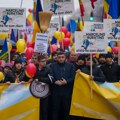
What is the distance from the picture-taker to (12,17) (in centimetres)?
1172

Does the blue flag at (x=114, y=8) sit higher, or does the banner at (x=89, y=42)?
the blue flag at (x=114, y=8)

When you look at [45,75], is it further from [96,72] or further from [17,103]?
[96,72]

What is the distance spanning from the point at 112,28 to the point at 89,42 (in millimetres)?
1629

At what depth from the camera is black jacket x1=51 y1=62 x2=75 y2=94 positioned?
9.04 metres

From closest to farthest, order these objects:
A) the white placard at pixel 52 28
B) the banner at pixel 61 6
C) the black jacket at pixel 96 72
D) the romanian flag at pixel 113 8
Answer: the black jacket at pixel 96 72 → the banner at pixel 61 6 → the romanian flag at pixel 113 8 → the white placard at pixel 52 28

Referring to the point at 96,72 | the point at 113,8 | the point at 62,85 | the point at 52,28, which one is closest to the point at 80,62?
the point at 96,72

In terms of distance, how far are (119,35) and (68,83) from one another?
2.12 meters

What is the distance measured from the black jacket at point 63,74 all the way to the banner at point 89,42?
0.41m

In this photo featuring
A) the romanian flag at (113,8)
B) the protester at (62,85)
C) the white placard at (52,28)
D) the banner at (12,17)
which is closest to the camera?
the protester at (62,85)

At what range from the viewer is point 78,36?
29.7 feet

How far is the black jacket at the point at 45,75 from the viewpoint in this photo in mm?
8938

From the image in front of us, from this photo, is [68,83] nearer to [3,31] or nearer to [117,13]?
[3,31]

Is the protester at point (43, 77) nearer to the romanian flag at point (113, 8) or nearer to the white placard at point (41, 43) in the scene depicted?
the white placard at point (41, 43)

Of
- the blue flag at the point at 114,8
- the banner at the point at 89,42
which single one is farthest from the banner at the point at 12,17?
the banner at the point at 89,42
